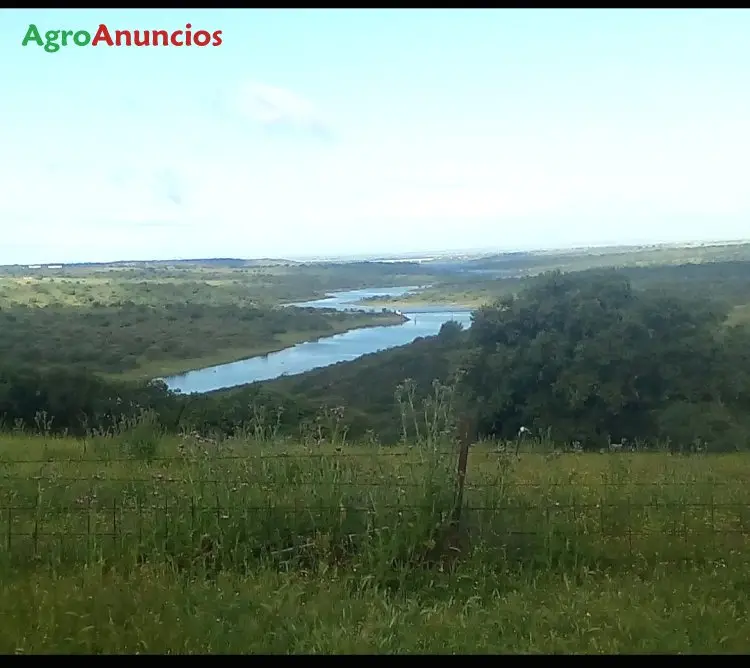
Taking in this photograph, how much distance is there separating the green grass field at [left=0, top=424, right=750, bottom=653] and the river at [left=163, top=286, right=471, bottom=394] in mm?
6274

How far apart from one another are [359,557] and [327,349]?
30.5 feet

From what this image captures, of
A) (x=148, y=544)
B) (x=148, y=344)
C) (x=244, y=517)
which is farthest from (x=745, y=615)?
(x=148, y=344)

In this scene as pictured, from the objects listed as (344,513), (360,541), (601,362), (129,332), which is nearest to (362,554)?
(360,541)

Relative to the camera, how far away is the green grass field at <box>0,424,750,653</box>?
3375 millimetres

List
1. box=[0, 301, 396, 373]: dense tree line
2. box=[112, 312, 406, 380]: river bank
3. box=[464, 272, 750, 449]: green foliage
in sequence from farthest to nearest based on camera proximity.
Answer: box=[464, 272, 750, 449]: green foliage < box=[112, 312, 406, 380]: river bank < box=[0, 301, 396, 373]: dense tree line

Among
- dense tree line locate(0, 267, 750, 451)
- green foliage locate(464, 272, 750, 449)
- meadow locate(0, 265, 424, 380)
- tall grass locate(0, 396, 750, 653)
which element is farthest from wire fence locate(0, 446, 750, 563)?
green foliage locate(464, 272, 750, 449)

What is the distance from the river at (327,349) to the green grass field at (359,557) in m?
6.27

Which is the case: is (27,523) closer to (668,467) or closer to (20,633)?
(20,633)

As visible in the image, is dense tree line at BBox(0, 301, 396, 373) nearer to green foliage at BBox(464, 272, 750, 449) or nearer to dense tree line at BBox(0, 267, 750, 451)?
dense tree line at BBox(0, 267, 750, 451)

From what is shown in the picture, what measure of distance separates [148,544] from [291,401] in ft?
20.3

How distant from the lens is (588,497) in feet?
17.5

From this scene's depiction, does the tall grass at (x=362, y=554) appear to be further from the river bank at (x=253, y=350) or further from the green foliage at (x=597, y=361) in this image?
the green foliage at (x=597, y=361)

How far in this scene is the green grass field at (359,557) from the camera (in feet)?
11.1

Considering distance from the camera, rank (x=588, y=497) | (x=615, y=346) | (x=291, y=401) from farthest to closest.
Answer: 1. (x=615, y=346)
2. (x=291, y=401)
3. (x=588, y=497)
